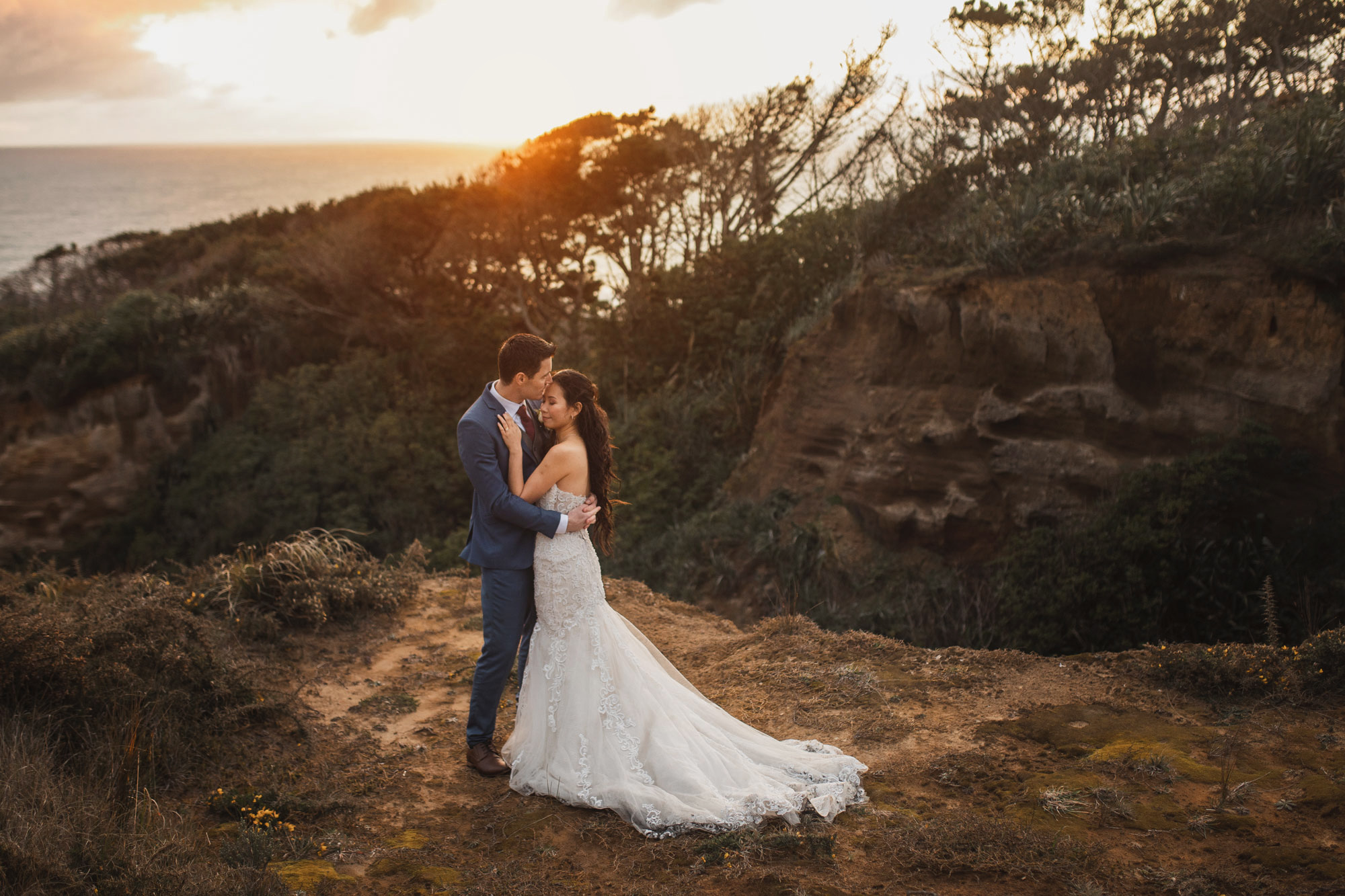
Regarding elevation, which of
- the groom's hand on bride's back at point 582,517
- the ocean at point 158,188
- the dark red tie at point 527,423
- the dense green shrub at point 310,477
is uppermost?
the ocean at point 158,188

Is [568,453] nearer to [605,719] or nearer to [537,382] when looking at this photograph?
[537,382]

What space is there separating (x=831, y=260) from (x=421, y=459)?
8.19m

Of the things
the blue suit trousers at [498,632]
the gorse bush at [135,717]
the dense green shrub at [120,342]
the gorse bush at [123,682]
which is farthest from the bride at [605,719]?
the dense green shrub at [120,342]

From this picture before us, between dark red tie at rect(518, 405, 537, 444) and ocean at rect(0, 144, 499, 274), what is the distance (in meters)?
16.5

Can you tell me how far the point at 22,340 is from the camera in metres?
17.4

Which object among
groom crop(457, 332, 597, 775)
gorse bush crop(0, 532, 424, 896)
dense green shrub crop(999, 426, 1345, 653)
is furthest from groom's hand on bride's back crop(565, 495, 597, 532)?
dense green shrub crop(999, 426, 1345, 653)

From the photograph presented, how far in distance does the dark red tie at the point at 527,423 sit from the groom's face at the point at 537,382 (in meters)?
0.08

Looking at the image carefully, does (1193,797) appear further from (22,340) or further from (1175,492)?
(22,340)

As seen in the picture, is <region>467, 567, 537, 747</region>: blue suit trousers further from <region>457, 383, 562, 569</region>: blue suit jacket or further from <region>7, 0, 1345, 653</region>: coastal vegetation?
<region>7, 0, 1345, 653</region>: coastal vegetation

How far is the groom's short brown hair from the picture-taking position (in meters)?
3.99

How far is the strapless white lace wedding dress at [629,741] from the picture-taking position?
357 centimetres

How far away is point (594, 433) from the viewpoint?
4.09 metres

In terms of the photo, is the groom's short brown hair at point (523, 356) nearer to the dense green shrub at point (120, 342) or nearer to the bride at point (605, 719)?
the bride at point (605, 719)

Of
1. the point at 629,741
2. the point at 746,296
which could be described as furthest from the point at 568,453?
the point at 746,296
